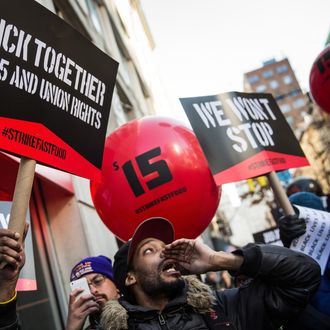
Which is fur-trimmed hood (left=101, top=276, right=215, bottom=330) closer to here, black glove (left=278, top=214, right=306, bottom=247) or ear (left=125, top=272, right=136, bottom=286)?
ear (left=125, top=272, right=136, bottom=286)

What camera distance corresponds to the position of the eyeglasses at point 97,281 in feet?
8.29

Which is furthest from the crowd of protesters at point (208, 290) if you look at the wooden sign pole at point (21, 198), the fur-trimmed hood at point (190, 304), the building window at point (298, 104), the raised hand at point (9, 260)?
the building window at point (298, 104)

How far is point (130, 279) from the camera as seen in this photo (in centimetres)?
209

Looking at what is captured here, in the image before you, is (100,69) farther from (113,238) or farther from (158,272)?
(113,238)

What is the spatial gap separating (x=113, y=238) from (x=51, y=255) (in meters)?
1.95

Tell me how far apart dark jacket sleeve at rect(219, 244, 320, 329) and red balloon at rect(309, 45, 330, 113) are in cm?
158

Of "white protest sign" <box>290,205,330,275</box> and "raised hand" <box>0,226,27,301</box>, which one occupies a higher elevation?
"raised hand" <box>0,226,27,301</box>

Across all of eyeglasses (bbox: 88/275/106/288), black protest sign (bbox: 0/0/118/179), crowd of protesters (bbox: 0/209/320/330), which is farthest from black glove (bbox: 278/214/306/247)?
eyeglasses (bbox: 88/275/106/288)

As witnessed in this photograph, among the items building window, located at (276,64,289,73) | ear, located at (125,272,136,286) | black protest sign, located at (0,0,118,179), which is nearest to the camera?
black protest sign, located at (0,0,118,179)

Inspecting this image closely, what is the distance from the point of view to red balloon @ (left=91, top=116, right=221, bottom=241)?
240cm

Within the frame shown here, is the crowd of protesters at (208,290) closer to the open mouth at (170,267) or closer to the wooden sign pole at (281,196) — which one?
the open mouth at (170,267)

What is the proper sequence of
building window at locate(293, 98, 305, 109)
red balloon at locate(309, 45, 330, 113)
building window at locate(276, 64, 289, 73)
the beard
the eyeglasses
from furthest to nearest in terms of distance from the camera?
building window at locate(276, 64, 289, 73) → building window at locate(293, 98, 305, 109) → red balloon at locate(309, 45, 330, 113) → the eyeglasses → the beard

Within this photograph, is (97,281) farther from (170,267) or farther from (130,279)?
(170,267)

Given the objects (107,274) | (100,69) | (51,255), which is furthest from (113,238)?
(100,69)
